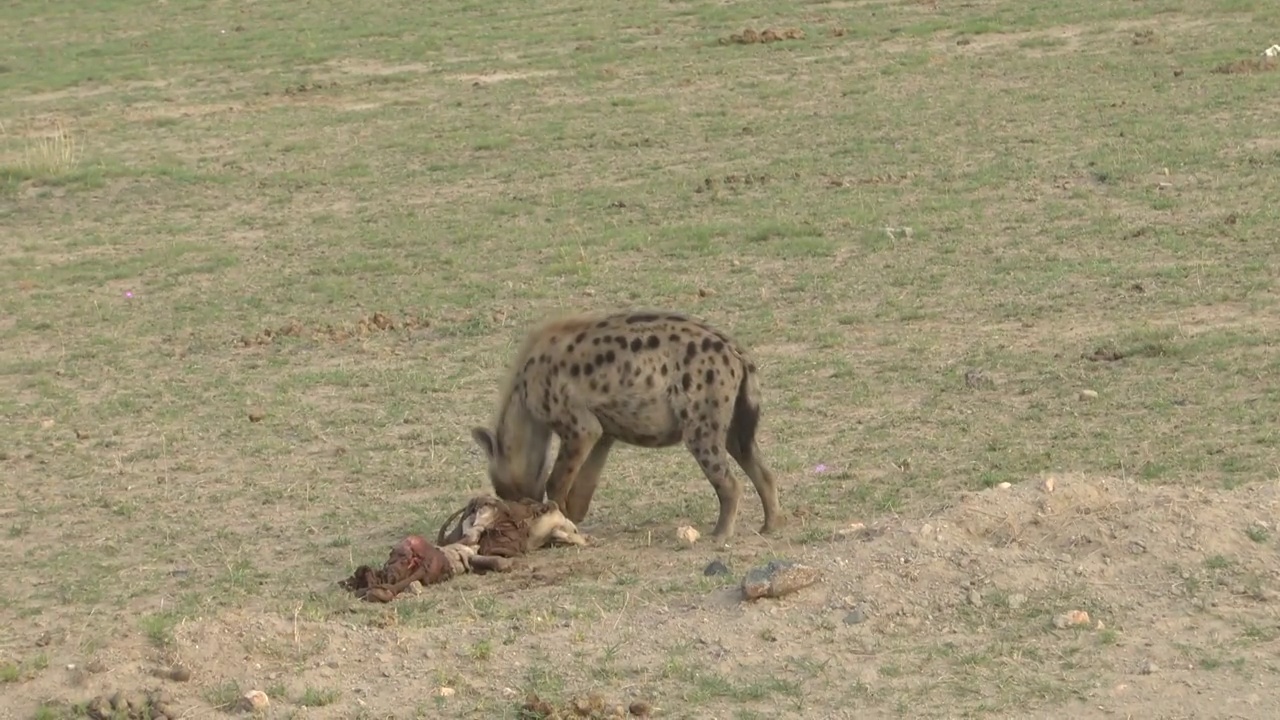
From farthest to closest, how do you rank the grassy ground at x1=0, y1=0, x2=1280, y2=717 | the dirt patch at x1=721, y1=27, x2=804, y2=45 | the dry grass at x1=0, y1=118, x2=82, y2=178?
the dirt patch at x1=721, y1=27, x2=804, y2=45, the dry grass at x1=0, y1=118, x2=82, y2=178, the grassy ground at x1=0, y1=0, x2=1280, y2=717

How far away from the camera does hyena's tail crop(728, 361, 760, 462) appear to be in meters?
7.74

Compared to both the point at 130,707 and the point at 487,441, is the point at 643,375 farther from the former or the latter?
the point at 130,707

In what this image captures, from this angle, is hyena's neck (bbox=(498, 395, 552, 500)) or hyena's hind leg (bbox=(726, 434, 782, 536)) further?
hyena's neck (bbox=(498, 395, 552, 500))

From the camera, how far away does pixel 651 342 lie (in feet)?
25.3

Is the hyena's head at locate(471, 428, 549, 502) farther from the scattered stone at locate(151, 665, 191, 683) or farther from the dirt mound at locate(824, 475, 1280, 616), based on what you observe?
the scattered stone at locate(151, 665, 191, 683)

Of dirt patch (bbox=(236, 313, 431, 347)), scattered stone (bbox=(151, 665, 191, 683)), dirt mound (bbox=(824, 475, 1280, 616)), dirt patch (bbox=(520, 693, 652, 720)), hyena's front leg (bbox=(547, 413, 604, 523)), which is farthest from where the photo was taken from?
dirt patch (bbox=(236, 313, 431, 347))

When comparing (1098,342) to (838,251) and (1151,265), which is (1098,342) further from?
(838,251)

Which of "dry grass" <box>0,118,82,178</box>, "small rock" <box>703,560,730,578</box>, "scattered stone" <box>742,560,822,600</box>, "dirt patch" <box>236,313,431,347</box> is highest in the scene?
"scattered stone" <box>742,560,822,600</box>

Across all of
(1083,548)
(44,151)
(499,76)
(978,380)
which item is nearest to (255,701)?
(1083,548)

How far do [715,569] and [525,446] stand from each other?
139 cm

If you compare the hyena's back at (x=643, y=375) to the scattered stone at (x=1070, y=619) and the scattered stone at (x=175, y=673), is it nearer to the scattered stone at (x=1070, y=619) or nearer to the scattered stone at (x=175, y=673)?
the scattered stone at (x=1070, y=619)

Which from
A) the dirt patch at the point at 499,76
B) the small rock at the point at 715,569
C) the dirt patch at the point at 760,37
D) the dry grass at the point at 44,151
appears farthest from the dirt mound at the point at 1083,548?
the dirt patch at the point at 760,37

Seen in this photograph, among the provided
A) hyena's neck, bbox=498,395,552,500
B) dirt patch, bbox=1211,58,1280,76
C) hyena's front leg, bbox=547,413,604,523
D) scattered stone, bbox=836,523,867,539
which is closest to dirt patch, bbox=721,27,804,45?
dirt patch, bbox=1211,58,1280,76

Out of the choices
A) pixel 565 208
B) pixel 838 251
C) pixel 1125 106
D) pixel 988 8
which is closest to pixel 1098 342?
pixel 838 251
